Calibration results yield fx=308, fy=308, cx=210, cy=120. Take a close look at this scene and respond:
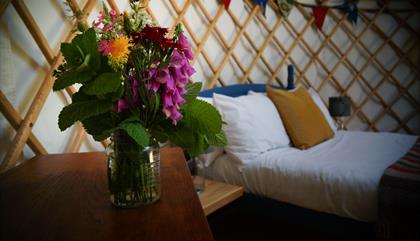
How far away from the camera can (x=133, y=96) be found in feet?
1.73

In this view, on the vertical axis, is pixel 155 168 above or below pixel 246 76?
above

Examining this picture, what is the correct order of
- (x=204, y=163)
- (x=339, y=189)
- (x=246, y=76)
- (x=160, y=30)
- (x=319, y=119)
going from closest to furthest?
(x=160, y=30) < (x=339, y=189) < (x=204, y=163) < (x=319, y=119) < (x=246, y=76)

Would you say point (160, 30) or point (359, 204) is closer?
point (160, 30)

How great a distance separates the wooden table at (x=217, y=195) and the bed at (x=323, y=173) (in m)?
0.09

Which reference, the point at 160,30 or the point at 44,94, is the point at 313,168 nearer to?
the point at 160,30

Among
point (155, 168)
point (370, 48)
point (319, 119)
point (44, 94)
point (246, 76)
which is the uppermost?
point (44, 94)

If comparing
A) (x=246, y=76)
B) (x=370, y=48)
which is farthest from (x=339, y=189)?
(x=370, y=48)

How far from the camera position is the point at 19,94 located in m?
1.00

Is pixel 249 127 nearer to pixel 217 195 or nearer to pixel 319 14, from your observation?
pixel 217 195

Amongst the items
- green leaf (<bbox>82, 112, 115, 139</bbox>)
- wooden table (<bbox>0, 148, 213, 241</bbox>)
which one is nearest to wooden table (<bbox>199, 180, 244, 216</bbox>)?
wooden table (<bbox>0, 148, 213, 241</bbox>)

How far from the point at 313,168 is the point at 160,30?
87cm

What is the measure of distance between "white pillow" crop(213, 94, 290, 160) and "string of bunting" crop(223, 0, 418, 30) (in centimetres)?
83

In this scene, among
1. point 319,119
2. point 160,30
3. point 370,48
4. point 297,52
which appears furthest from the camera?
point 370,48

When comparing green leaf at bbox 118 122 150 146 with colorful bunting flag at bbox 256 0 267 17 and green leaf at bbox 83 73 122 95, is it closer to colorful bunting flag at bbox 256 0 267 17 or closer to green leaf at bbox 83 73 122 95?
green leaf at bbox 83 73 122 95
